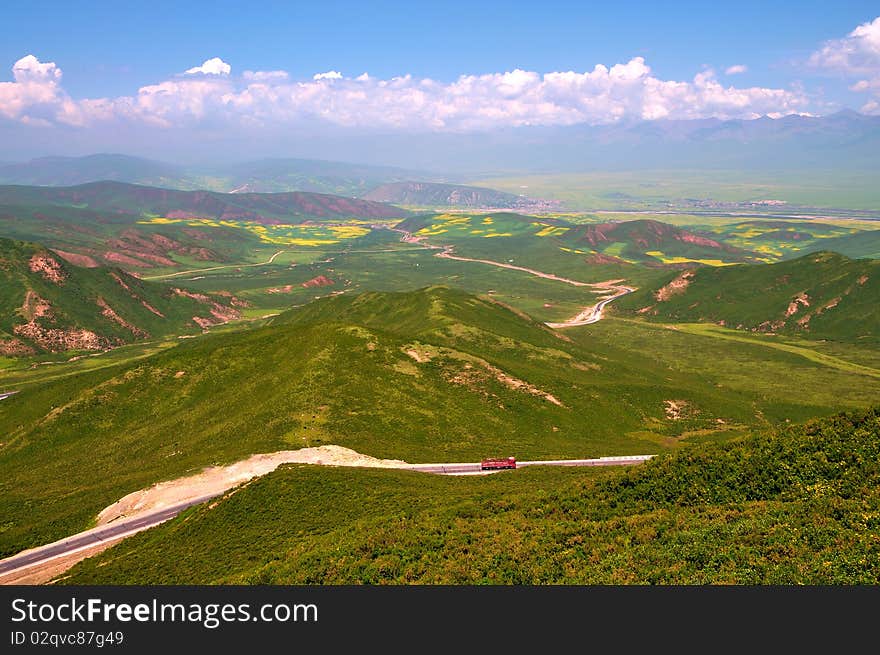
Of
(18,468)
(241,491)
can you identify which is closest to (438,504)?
(241,491)

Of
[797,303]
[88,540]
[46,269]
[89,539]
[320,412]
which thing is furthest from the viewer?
[46,269]

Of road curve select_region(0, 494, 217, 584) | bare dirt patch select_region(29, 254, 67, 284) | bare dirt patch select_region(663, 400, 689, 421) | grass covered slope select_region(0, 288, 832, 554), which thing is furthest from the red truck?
bare dirt patch select_region(29, 254, 67, 284)

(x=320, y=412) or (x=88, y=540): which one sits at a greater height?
(x=320, y=412)

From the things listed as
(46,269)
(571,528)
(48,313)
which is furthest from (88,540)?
(46,269)

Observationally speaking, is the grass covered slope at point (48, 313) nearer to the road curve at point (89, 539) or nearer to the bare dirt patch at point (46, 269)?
the bare dirt patch at point (46, 269)

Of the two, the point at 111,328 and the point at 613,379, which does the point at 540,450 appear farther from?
the point at 111,328

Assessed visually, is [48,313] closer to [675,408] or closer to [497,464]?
[497,464]

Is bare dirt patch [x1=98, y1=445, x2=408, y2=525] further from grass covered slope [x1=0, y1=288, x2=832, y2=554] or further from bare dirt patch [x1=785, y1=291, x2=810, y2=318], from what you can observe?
bare dirt patch [x1=785, y1=291, x2=810, y2=318]
